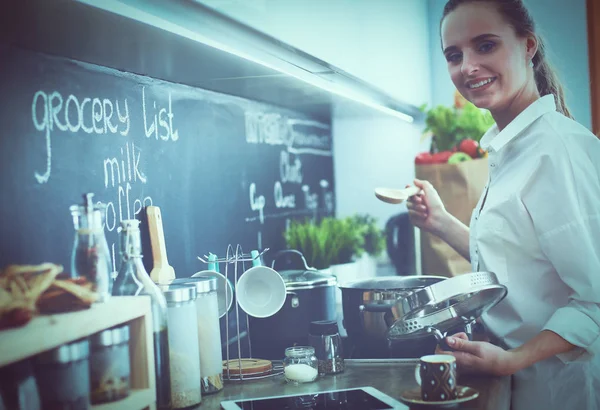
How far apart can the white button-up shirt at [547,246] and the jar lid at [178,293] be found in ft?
1.86

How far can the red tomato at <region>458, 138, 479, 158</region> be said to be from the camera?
236 centimetres

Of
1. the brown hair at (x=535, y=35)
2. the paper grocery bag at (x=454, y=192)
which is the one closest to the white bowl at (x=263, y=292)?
the brown hair at (x=535, y=35)

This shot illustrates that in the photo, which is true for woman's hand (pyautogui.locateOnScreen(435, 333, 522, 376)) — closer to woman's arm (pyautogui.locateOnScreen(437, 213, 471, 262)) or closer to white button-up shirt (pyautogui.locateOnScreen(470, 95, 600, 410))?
white button-up shirt (pyautogui.locateOnScreen(470, 95, 600, 410))

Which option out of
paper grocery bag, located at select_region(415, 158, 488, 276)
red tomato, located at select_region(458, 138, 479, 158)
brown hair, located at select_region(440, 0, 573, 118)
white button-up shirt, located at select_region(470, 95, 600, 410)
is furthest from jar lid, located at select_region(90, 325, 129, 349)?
red tomato, located at select_region(458, 138, 479, 158)

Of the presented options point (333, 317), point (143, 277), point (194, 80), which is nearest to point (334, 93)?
point (194, 80)

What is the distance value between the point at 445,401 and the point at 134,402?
1.60 feet

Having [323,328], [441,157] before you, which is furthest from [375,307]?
[441,157]

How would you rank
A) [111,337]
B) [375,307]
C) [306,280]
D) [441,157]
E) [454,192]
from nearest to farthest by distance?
1. [111,337]
2. [375,307]
3. [306,280]
4. [454,192]
5. [441,157]

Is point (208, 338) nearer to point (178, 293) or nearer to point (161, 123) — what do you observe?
point (178, 293)

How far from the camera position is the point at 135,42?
1.15m

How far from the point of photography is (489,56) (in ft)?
4.67

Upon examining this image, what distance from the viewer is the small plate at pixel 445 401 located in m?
1.12

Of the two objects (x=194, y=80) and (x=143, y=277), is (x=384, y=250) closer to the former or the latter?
(x=194, y=80)

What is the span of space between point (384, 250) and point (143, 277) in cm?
153
